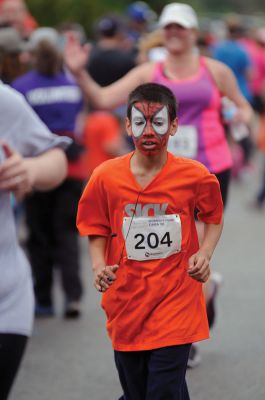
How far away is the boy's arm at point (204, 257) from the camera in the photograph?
3.76m

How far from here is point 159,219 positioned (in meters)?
3.86

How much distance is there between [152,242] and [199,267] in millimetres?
217

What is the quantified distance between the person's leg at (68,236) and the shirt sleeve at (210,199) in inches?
A: 131

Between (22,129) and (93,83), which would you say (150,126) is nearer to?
(22,129)

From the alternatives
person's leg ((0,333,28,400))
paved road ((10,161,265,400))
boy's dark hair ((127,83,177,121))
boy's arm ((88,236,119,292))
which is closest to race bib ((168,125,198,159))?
paved road ((10,161,265,400))

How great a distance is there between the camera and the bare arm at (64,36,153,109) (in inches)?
226

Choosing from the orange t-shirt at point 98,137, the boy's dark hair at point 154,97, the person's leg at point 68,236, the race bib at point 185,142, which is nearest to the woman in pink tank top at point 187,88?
the race bib at point 185,142

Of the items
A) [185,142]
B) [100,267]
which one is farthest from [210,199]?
[185,142]

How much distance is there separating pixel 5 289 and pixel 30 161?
47 centimetres

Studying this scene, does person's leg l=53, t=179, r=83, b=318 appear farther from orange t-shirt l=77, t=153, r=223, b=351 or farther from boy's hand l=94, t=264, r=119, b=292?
boy's hand l=94, t=264, r=119, b=292

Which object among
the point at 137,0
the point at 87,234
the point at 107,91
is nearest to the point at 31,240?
the point at 107,91

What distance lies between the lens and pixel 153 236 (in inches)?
153

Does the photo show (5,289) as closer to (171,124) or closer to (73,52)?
(171,124)

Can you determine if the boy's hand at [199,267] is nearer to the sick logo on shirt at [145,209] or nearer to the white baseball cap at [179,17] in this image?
the sick logo on shirt at [145,209]
